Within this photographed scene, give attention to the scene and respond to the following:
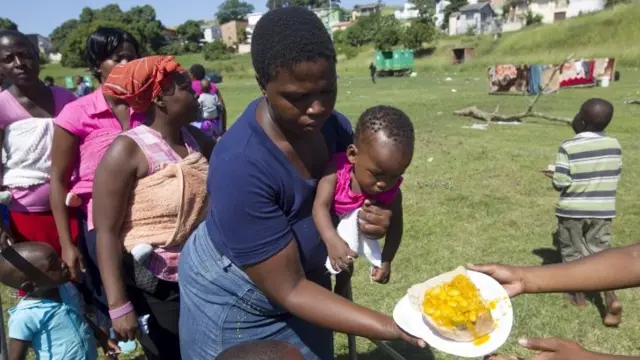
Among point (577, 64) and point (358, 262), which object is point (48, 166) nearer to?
point (358, 262)

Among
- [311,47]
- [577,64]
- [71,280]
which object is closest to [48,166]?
[71,280]

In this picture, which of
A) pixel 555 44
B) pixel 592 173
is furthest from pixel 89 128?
pixel 555 44

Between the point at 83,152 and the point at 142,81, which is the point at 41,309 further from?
the point at 142,81

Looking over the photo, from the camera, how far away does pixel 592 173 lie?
4.53m

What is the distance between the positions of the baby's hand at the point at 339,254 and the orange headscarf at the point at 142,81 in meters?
1.14

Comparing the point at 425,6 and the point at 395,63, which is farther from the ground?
the point at 425,6

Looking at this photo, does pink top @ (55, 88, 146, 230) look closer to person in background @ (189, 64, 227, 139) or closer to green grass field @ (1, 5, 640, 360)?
green grass field @ (1, 5, 640, 360)

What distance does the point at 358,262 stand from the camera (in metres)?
5.75

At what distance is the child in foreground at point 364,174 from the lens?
2109 millimetres

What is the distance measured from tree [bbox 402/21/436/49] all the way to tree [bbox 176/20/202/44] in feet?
195

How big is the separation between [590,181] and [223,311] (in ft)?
12.4

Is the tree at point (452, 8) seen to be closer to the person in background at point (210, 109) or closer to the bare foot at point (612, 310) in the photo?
the person in background at point (210, 109)

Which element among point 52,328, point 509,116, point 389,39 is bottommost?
point 509,116

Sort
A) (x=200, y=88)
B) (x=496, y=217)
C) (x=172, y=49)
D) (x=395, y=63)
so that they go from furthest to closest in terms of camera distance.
Result: (x=172, y=49), (x=395, y=63), (x=200, y=88), (x=496, y=217)
